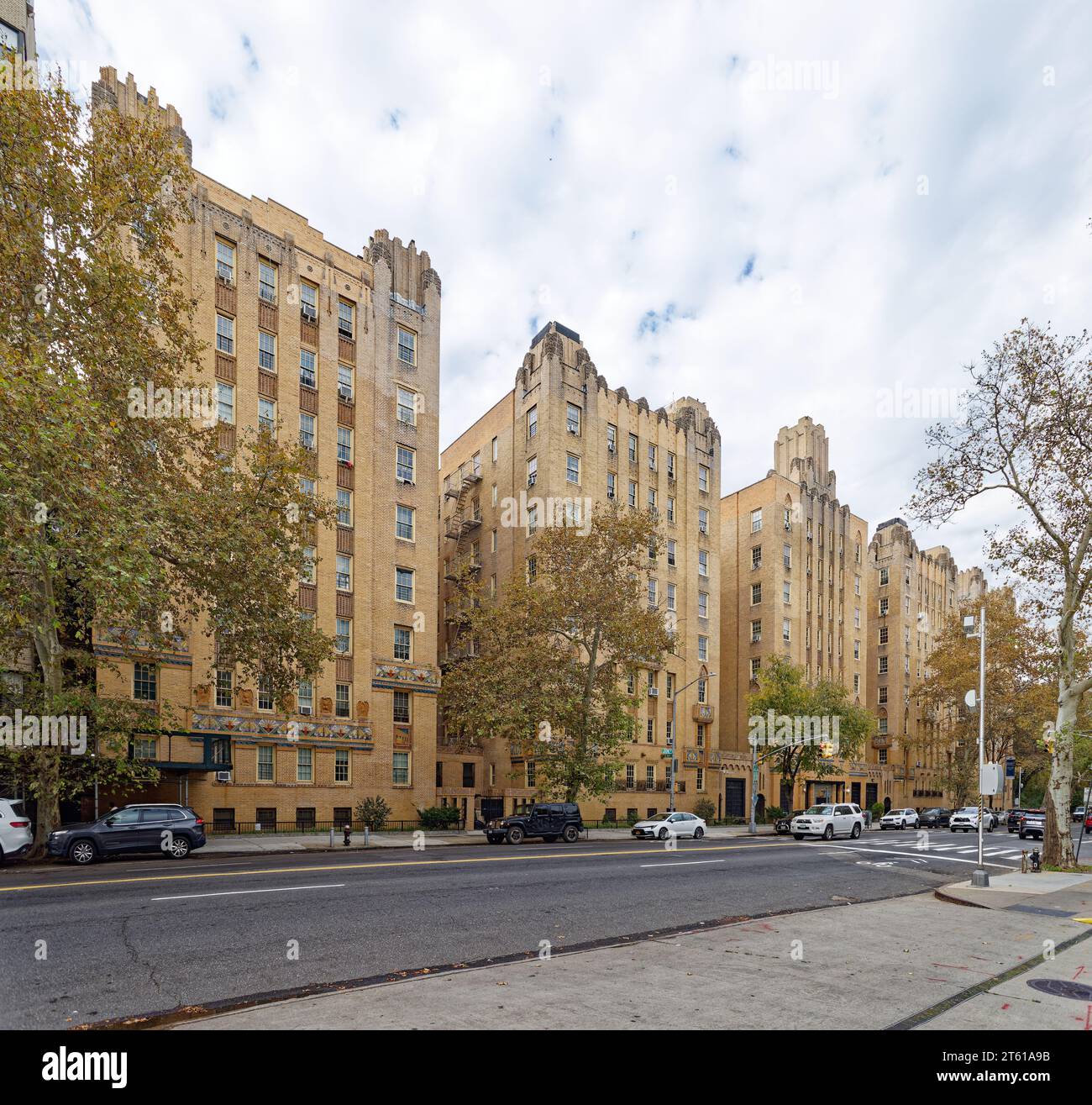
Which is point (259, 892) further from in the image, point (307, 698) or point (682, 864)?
point (307, 698)

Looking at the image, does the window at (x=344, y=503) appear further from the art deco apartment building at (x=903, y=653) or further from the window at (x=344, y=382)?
the art deco apartment building at (x=903, y=653)

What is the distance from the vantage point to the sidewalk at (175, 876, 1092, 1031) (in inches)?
253

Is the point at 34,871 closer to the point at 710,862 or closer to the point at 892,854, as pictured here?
the point at 710,862

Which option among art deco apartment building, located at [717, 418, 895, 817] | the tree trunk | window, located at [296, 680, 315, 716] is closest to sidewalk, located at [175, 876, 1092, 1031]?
the tree trunk

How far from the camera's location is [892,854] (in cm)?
2883

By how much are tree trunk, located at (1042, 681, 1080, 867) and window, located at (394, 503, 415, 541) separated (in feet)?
97.1

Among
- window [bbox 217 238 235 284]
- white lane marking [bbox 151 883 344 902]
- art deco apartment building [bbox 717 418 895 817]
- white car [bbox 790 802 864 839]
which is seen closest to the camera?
white lane marking [bbox 151 883 344 902]

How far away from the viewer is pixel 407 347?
4184 cm

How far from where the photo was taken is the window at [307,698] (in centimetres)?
3481

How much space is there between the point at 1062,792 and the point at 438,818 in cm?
2662

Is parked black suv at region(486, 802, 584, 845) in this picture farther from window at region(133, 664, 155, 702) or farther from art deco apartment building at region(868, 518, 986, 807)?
art deco apartment building at region(868, 518, 986, 807)

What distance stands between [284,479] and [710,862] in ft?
55.9

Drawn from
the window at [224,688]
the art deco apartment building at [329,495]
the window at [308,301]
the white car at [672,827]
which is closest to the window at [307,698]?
the art deco apartment building at [329,495]
